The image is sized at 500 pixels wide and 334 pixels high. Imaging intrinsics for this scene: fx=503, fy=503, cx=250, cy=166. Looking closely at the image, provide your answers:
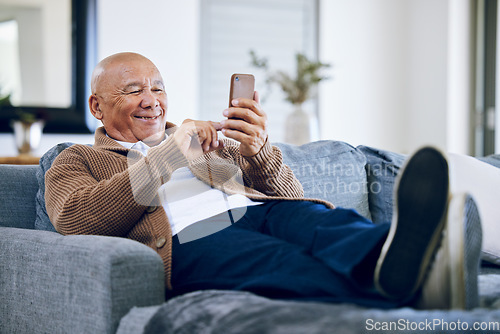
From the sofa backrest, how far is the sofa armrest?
0.72 feet

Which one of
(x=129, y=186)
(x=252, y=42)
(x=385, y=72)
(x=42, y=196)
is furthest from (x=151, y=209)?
(x=385, y=72)

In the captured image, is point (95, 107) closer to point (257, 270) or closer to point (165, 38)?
point (257, 270)

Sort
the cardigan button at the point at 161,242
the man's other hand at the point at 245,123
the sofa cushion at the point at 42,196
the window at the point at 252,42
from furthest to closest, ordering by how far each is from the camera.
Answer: the window at the point at 252,42, the sofa cushion at the point at 42,196, the man's other hand at the point at 245,123, the cardigan button at the point at 161,242

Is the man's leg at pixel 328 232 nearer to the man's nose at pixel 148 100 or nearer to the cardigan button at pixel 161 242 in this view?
the cardigan button at pixel 161 242

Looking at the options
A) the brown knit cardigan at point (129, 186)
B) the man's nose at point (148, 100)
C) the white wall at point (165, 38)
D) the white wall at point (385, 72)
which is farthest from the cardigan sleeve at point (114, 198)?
the white wall at point (385, 72)

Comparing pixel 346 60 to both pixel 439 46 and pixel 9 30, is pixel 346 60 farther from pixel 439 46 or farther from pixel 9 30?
A: pixel 9 30

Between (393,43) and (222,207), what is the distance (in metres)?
3.21

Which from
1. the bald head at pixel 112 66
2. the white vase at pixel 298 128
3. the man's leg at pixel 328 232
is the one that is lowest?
the man's leg at pixel 328 232

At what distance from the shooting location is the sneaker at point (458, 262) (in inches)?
30.7

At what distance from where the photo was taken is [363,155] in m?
1.82

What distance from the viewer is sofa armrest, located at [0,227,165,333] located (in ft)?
2.99

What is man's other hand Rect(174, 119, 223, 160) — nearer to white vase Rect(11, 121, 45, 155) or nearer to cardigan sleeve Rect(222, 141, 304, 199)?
cardigan sleeve Rect(222, 141, 304, 199)

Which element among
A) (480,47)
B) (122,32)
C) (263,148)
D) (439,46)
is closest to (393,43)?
(439,46)

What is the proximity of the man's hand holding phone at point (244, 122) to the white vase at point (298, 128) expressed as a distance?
166 cm
